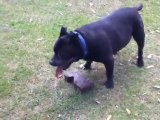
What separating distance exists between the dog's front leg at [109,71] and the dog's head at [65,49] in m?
0.45

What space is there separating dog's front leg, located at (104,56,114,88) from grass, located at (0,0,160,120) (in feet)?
0.26

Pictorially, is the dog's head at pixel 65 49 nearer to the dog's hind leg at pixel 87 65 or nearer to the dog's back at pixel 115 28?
the dog's back at pixel 115 28

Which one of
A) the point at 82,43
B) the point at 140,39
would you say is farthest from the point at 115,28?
the point at 82,43

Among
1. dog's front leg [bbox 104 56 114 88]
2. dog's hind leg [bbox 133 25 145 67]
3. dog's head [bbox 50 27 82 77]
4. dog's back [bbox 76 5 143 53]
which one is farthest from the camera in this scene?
dog's hind leg [bbox 133 25 145 67]

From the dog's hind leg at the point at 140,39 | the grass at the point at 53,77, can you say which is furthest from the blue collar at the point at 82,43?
the dog's hind leg at the point at 140,39

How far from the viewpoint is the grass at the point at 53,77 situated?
4.45m

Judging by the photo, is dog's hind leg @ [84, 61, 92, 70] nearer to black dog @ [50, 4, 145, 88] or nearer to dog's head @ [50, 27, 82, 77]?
black dog @ [50, 4, 145, 88]

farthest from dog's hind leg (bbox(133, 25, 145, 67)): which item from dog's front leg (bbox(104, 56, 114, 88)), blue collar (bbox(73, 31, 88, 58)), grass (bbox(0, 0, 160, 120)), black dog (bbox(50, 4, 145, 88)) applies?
blue collar (bbox(73, 31, 88, 58))

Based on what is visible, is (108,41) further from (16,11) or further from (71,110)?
(16,11)

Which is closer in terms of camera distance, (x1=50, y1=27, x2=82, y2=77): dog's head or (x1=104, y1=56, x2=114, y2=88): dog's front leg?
(x1=50, y1=27, x2=82, y2=77): dog's head

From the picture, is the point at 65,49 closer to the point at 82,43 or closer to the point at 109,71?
the point at 82,43

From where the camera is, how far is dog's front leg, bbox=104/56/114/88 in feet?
14.8

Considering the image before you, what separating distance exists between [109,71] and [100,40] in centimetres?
47

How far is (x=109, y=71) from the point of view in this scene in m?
4.63
